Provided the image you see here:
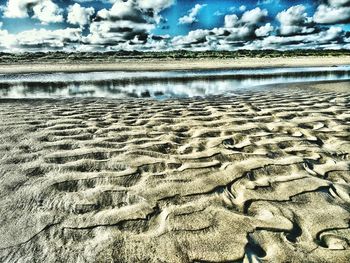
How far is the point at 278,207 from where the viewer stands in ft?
8.90

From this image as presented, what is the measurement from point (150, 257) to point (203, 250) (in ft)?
1.16

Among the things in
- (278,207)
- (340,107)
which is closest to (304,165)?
(278,207)

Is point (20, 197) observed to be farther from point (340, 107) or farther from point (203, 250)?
point (340, 107)

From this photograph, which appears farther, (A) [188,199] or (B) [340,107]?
(B) [340,107]

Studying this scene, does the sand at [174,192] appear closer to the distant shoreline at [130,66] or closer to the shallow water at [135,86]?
the shallow water at [135,86]

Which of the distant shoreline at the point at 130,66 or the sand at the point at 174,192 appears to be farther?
the distant shoreline at the point at 130,66

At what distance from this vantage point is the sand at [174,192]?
218 cm

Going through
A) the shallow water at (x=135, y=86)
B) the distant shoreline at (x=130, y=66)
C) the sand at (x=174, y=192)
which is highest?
the sand at (x=174, y=192)

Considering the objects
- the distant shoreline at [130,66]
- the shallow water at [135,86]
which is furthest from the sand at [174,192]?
the distant shoreline at [130,66]

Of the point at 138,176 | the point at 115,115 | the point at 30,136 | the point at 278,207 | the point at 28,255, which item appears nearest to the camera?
the point at 28,255

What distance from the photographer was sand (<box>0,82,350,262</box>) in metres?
2.18

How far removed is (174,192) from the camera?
9.68 feet

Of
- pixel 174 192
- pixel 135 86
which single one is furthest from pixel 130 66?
pixel 174 192

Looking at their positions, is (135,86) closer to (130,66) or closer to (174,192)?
(174,192)
